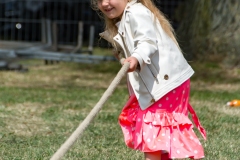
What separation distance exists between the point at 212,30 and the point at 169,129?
6243 mm

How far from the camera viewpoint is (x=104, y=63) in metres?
10.4

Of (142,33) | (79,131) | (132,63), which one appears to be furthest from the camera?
(142,33)

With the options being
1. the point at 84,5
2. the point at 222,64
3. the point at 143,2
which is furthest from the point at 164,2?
the point at 143,2

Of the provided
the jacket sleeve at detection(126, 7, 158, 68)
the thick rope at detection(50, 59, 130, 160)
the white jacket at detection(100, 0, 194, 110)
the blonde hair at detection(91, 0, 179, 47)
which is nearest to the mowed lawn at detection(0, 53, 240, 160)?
the white jacket at detection(100, 0, 194, 110)

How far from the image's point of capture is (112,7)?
335 centimetres

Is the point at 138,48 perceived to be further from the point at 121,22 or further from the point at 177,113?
the point at 177,113

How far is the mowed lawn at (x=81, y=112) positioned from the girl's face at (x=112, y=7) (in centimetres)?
112

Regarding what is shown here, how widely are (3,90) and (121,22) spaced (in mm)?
4163

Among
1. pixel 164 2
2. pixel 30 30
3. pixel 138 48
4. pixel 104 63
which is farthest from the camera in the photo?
pixel 30 30

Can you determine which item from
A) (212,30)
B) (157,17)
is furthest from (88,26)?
(157,17)

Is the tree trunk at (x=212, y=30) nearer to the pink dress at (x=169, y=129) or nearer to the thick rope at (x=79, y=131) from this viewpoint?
the pink dress at (x=169, y=129)

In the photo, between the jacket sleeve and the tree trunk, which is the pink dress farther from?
the tree trunk

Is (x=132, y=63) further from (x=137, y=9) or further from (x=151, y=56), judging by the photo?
(x=137, y=9)

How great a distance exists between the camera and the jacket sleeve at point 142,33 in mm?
3127
